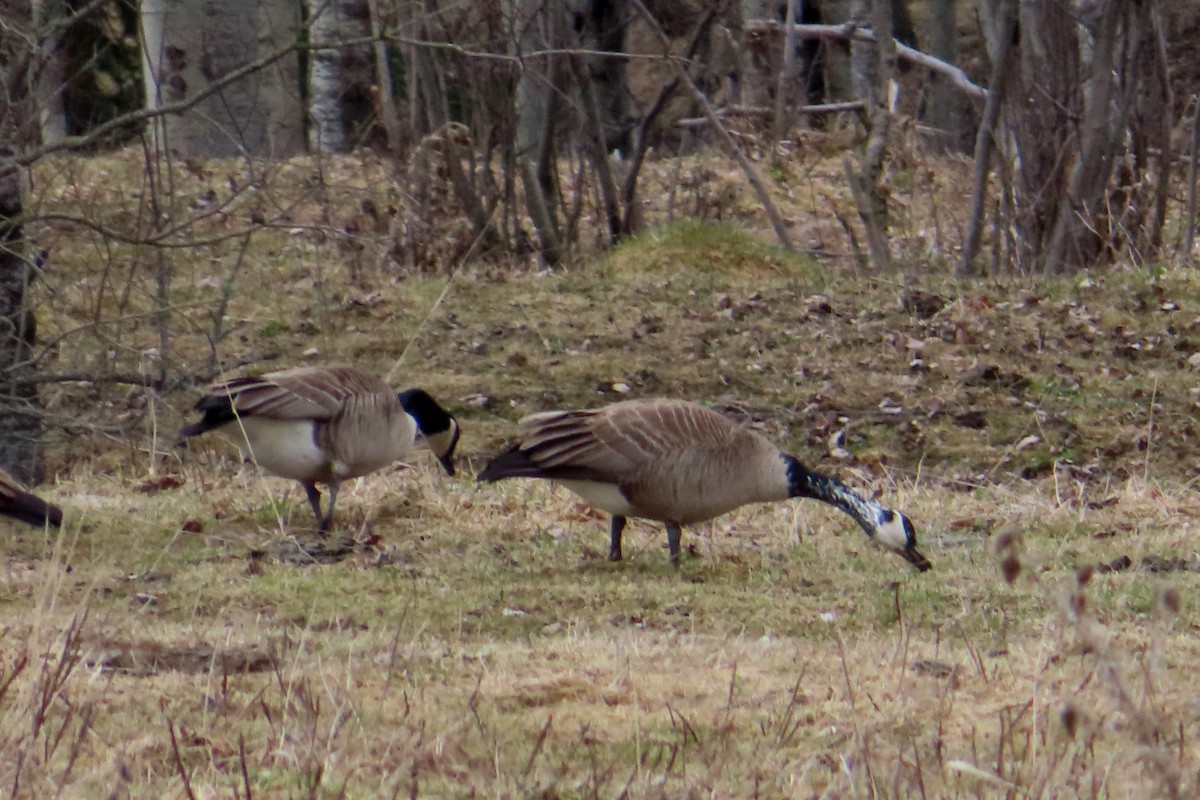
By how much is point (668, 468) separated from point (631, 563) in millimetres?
475

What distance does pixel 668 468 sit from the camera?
6.70 m

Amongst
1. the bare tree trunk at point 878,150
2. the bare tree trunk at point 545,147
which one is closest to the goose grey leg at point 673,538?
the bare tree trunk at point 545,147

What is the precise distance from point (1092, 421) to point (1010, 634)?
15.8 ft

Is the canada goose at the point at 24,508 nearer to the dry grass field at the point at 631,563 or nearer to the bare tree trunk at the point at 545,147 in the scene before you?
the dry grass field at the point at 631,563

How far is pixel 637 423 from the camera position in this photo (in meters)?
6.87

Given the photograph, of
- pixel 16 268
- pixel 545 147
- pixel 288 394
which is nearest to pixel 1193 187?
pixel 545 147

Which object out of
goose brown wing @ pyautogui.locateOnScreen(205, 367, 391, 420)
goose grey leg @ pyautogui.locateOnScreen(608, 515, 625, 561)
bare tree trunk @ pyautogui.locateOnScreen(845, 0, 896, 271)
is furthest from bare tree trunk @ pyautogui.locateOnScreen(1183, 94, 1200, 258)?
goose brown wing @ pyautogui.locateOnScreen(205, 367, 391, 420)

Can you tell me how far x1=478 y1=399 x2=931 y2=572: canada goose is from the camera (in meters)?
6.66

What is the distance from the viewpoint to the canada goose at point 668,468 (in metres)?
6.66

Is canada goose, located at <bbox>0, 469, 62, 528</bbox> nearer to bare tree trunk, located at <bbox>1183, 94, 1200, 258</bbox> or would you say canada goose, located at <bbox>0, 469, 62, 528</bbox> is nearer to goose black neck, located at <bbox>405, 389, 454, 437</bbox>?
goose black neck, located at <bbox>405, 389, 454, 437</bbox>

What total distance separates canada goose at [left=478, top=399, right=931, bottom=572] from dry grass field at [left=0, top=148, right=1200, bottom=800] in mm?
232

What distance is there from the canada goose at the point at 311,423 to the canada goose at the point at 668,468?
0.78 metres

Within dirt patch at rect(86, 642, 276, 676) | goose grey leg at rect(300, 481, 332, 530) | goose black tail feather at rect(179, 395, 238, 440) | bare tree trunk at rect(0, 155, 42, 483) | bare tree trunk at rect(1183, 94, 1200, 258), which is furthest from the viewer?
bare tree trunk at rect(1183, 94, 1200, 258)

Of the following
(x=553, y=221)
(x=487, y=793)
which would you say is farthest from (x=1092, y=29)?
(x=487, y=793)
